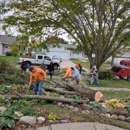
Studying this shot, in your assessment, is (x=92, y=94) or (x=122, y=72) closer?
(x=92, y=94)

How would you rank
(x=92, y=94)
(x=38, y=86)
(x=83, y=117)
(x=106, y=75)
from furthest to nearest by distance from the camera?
(x=106, y=75), (x=38, y=86), (x=92, y=94), (x=83, y=117)

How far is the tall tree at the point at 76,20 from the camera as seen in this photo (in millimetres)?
14094

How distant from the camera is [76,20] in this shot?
50.0 feet

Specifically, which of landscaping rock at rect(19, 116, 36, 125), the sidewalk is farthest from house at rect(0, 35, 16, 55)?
the sidewalk

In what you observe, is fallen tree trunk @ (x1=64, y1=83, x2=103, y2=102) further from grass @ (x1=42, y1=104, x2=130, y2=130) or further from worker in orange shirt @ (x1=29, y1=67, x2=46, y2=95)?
worker in orange shirt @ (x1=29, y1=67, x2=46, y2=95)

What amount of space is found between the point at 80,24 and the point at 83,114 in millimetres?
11713

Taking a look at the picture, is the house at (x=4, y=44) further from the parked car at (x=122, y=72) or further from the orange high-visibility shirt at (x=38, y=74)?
the orange high-visibility shirt at (x=38, y=74)

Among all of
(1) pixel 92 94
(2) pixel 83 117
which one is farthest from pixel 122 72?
(2) pixel 83 117

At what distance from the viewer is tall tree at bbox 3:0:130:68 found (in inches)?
555

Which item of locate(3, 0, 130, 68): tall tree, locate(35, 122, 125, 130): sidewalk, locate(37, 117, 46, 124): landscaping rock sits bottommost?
locate(35, 122, 125, 130): sidewalk

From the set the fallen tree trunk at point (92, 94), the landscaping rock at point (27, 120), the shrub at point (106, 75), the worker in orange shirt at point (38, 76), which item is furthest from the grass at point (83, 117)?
the shrub at point (106, 75)

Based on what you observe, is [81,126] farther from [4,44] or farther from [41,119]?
A: [4,44]

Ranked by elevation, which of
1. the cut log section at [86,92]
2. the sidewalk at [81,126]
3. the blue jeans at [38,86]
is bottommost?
the sidewalk at [81,126]

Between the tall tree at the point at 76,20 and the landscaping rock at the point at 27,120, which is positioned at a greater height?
the tall tree at the point at 76,20
